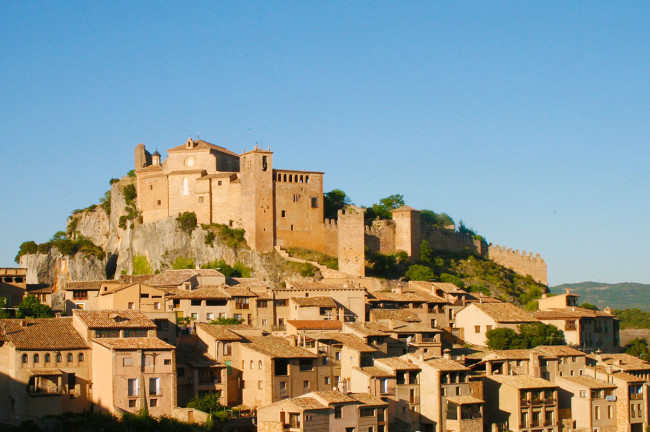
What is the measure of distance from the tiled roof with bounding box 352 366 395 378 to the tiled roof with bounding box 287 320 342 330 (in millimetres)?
8091

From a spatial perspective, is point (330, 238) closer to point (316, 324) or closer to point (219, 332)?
point (316, 324)

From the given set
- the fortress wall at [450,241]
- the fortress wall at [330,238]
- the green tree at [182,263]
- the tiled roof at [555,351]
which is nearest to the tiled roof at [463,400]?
the tiled roof at [555,351]

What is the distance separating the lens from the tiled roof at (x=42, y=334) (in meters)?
47.9

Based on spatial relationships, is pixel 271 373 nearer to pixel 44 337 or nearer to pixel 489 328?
pixel 44 337

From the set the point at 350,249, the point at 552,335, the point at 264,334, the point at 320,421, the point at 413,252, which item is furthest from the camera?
the point at 413,252

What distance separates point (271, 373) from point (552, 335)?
23.6 m

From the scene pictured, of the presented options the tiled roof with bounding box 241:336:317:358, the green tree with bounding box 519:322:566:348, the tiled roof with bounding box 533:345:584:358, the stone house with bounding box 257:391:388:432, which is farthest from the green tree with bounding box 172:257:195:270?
the stone house with bounding box 257:391:388:432

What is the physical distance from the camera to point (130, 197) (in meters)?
91.8

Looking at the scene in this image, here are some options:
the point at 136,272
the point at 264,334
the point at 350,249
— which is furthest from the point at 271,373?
the point at 136,272

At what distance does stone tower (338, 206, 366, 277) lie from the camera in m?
79.9

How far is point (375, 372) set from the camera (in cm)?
5112

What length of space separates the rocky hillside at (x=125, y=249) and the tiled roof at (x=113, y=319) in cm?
2590

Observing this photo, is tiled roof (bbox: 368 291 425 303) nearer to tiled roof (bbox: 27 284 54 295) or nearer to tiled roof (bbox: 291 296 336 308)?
tiled roof (bbox: 291 296 336 308)

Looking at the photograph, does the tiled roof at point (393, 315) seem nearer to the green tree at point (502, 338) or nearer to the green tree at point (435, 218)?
the green tree at point (502, 338)
